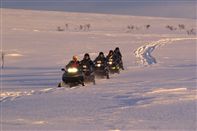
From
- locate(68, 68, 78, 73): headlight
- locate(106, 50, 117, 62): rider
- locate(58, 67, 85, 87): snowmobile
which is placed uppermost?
→ locate(106, 50, 117, 62): rider

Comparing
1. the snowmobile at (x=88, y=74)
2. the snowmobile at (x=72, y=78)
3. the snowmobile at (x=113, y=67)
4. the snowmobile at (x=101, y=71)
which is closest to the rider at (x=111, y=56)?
the snowmobile at (x=113, y=67)

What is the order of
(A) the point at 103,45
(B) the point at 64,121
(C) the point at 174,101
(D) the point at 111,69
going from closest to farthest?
(B) the point at 64,121 → (C) the point at 174,101 → (D) the point at 111,69 → (A) the point at 103,45

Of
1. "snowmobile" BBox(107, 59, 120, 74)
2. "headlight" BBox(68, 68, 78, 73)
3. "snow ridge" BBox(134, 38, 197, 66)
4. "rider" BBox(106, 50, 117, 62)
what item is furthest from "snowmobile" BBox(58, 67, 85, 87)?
"snow ridge" BBox(134, 38, 197, 66)

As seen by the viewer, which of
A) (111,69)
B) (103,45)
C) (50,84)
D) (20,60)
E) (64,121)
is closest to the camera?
(64,121)

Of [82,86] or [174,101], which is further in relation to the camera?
[82,86]

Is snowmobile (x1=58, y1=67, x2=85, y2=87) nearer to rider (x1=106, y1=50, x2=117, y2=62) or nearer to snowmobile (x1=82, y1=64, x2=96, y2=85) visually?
snowmobile (x1=82, y1=64, x2=96, y2=85)

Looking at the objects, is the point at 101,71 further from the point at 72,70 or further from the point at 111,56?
the point at 111,56

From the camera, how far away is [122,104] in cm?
1147

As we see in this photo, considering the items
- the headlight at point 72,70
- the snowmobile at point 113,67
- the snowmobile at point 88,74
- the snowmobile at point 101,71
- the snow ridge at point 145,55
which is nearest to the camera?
the headlight at point 72,70

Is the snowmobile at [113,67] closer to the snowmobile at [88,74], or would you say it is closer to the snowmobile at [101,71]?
the snowmobile at [101,71]

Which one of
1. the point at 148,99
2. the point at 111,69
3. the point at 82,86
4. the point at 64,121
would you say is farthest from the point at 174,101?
the point at 111,69

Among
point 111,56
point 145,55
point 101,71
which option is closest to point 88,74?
point 101,71

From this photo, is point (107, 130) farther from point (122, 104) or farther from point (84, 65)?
point (84, 65)

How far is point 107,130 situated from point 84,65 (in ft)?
33.6
